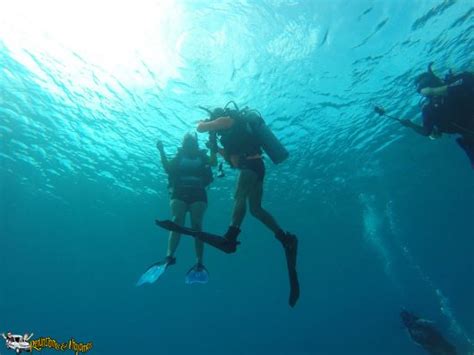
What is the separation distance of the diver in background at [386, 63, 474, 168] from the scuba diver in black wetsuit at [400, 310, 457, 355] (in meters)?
10.0

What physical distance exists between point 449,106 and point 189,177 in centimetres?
604

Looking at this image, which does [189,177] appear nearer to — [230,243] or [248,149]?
[248,149]

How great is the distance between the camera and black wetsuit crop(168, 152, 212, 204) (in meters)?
8.02

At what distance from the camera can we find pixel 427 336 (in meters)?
14.7

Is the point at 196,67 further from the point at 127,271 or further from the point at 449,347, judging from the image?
the point at 127,271

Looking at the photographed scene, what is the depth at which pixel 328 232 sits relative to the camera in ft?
130

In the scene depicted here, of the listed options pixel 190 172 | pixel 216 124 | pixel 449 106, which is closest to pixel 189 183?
pixel 190 172

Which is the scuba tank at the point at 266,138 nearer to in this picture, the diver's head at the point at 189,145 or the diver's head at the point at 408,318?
the diver's head at the point at 189,145

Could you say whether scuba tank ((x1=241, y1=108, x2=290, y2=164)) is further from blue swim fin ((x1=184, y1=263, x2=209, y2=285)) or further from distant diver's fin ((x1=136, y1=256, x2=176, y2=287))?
distant diver's fin ((x1=136, y1=256, x2=176, y2=287))

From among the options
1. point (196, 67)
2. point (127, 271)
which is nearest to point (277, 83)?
point (196, 67)

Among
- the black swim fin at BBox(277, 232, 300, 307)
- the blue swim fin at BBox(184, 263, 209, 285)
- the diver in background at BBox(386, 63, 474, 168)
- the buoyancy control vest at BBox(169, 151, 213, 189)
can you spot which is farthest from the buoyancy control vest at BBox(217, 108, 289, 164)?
the diver in background at BBox(386, 63, 474, 168)

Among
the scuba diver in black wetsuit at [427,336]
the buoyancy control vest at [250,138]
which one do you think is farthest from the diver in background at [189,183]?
the scuba diver in black wetsuit at [427,336]

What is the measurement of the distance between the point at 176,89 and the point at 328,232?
3046 cm

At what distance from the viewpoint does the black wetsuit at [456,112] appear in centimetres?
712
